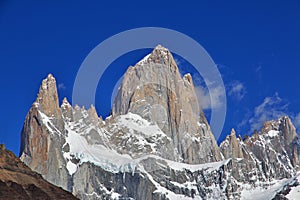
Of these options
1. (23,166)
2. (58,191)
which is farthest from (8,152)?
(58,191)

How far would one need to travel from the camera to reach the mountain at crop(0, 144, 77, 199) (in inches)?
5064

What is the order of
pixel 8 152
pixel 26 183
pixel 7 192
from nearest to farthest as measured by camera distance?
1. pixel 7 192
2. pixel 26 183
3. pixel 8 152

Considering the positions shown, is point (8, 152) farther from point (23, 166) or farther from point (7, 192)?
point (7, 192)

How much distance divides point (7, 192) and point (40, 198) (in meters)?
7.08

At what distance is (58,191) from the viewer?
13700 cm

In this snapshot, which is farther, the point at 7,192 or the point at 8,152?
the point at 8,152

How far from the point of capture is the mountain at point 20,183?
422 feet

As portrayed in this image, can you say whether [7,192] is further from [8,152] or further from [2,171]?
[8,152]

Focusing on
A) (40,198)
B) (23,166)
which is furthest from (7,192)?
(23,166)

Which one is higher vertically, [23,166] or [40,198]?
[23,166]

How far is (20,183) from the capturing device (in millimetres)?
133625

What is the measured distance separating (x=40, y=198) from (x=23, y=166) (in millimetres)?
16232

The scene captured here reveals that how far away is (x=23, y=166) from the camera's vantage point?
144750mm

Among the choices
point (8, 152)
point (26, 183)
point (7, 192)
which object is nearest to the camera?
point (7, 192)
